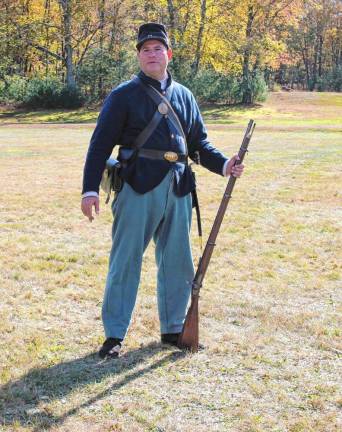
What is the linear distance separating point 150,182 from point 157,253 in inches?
24.6

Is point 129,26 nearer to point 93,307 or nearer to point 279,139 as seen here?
point 279,139

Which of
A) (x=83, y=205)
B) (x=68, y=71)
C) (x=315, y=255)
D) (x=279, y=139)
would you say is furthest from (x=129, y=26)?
(x=83, y=205)

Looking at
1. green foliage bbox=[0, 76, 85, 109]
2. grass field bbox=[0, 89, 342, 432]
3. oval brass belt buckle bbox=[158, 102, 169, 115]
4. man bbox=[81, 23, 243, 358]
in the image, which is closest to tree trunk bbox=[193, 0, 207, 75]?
green foliage bbox=[0, 76, 85, 109]

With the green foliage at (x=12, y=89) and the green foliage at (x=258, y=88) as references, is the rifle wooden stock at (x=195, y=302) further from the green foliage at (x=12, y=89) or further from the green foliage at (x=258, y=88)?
the green foliage at (x=258, y=88)

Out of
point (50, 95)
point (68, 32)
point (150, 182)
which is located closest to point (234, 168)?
point (150, 182)

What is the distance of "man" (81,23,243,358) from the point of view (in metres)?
3.62

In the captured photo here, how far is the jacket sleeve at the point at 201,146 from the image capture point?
4008 millimetres

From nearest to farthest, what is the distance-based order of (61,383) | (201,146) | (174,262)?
1. (61,383)
2. (174,262)
3. (201,146)

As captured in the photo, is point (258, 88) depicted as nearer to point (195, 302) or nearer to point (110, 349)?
point (195, 302)

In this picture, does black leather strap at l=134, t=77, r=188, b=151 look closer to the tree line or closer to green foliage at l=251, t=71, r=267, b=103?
the tree line

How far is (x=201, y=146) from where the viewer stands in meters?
4.11

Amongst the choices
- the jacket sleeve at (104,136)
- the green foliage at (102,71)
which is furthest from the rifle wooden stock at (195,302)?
the green foliage at (102,71)

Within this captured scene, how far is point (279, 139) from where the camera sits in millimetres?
20844

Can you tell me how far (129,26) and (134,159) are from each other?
3845cm
